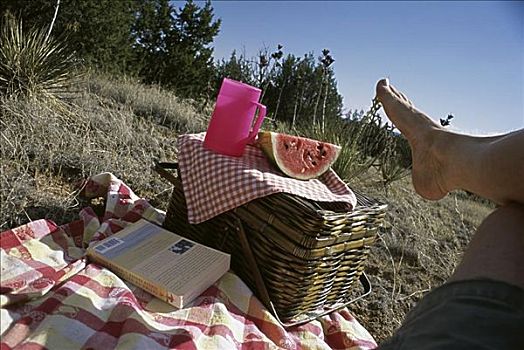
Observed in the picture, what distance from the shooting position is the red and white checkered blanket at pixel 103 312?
3.31 feet

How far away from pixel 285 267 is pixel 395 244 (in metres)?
1.26

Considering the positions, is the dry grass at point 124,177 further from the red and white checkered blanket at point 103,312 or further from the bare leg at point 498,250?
the bare leg at point 498,250

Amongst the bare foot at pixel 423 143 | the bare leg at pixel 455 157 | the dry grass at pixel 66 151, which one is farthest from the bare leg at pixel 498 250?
the dry grass at pixel 66 151

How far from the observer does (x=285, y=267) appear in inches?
52.7

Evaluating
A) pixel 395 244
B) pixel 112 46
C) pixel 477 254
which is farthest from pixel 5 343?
pixel 112 46

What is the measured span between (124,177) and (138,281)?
93cm

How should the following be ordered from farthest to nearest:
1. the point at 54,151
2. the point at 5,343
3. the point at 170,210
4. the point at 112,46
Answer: the point at 112,46, the point at 54,151, the point at 170,210, the point at 5,343

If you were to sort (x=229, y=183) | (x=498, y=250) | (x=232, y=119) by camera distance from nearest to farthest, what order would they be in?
1. (x=498, y=250)
2. (x=229, y=183)
3. (x=232, y=119)

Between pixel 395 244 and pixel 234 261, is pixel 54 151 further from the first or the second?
pixel 395 244

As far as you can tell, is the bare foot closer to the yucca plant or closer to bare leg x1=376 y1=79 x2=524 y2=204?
bare leg x1=376 y1=79 x2=524 y2=204


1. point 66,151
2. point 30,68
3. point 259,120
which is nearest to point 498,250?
point 259,120

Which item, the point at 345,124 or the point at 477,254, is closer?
the point at 477,254

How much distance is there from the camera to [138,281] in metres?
1.27

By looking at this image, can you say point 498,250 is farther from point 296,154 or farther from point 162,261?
point 162,261
